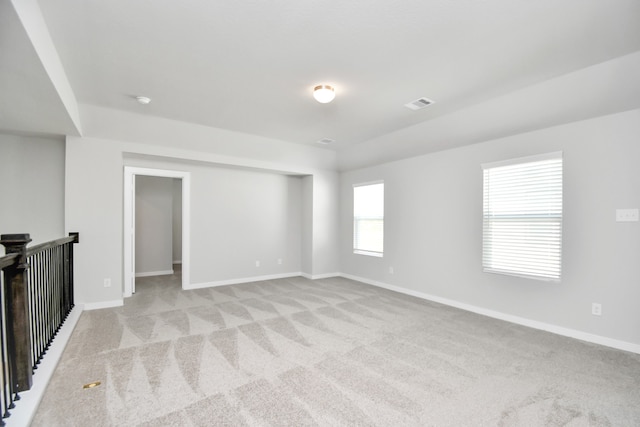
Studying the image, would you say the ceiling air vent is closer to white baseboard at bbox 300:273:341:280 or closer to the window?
the window

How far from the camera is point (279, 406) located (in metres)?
1.94

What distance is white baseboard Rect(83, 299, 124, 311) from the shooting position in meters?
3.92

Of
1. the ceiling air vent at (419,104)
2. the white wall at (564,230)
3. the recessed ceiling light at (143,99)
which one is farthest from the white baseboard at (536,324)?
the recessed ceiling light at (143,99)

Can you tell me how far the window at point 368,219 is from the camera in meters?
5.54

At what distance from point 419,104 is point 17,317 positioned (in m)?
4.10

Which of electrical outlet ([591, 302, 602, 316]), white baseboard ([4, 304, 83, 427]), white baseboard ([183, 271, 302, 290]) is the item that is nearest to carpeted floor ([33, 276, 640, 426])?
white baseboard ([4, 304, 83, 427])

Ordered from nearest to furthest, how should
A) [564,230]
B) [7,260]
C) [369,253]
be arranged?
[7,260], [564,230], [369,253]

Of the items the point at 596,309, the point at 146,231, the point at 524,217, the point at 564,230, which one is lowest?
the point at 596,309

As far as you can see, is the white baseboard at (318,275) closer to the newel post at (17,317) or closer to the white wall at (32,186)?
the white wall at (32,186)

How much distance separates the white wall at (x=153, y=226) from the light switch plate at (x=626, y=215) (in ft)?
23.7

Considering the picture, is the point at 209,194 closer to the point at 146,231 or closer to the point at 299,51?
the point at 146,231

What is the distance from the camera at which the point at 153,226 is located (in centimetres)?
637

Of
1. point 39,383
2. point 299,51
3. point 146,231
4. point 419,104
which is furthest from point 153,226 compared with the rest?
point 419,104

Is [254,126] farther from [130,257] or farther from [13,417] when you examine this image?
[13,417]
